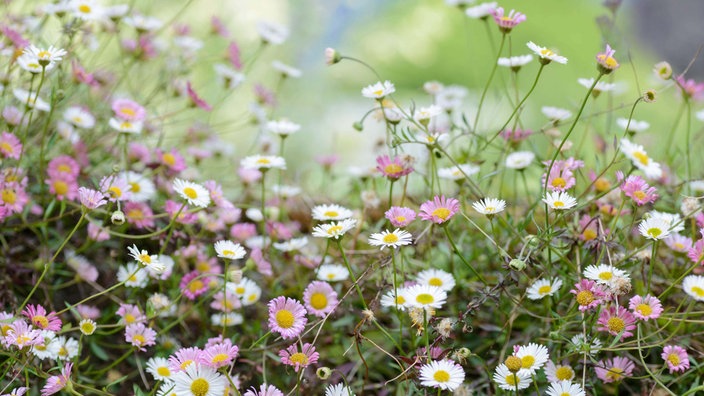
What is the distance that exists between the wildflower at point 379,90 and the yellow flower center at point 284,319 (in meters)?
0.25

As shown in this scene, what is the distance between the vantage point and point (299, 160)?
95.5 inches

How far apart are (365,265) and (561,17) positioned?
2746 mm

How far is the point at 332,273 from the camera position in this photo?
34.6 inches

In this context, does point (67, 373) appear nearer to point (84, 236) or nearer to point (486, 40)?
point (84, 236)

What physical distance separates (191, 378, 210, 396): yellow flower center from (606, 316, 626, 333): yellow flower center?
0.37 metres

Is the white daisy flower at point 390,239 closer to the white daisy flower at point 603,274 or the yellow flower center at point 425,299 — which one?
the yellow flower center at point 425,299

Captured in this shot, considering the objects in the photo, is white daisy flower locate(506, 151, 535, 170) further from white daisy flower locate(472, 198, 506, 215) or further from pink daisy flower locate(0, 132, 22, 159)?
pink daisy flower locate(0, 132, 22, 159)

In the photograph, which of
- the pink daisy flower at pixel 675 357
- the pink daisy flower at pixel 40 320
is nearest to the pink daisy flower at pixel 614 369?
the pink daisy flower at pixel 675 357

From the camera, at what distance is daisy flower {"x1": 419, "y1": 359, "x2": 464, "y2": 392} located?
651 millimetres

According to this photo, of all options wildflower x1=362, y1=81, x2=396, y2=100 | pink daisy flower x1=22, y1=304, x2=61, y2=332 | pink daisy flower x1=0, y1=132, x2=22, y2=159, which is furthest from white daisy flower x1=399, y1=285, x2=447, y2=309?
pink daisy flower x1=0, y1=132, x2=22, y2=159

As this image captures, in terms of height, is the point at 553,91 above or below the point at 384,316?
below

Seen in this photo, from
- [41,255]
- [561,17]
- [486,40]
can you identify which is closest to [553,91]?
[486,40]

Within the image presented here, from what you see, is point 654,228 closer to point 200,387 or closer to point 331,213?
point 331,213

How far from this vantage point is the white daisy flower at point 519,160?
0.91 meters
